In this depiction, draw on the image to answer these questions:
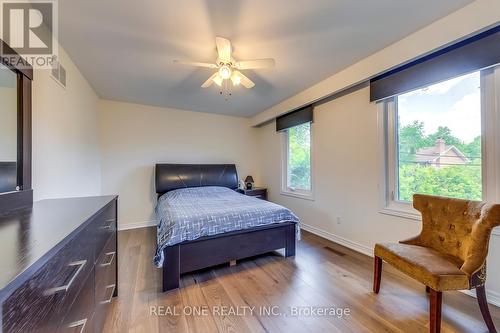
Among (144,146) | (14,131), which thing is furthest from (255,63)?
(144,146)

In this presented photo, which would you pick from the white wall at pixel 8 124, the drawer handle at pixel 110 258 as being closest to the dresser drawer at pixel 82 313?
the drawer handle at pixel 110 258

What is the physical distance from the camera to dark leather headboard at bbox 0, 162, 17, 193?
1.23 metres

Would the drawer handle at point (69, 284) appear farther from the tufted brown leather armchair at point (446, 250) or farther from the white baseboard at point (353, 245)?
the white baseboard at point (353, 245)

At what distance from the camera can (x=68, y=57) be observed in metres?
2.28

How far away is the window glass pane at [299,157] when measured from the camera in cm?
378

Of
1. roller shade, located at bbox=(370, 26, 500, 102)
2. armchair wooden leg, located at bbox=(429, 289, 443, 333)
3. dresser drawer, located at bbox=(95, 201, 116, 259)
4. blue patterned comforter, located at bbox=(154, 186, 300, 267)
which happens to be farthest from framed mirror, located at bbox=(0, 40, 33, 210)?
roller shade, located at bbox=(370, 26, 500, 102)

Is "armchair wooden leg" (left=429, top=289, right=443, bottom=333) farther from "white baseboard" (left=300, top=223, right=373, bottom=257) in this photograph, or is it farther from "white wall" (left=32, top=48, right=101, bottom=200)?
"white wall" (left=32, top=48, right=101, bottom=200)

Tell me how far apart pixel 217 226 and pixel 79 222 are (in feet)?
4.61

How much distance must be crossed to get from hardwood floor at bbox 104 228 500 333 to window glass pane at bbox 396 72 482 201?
3.31ft

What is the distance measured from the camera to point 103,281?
136cm

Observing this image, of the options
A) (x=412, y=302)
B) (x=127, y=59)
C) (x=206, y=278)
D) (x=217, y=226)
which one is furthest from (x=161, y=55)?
(x=412, y=302)

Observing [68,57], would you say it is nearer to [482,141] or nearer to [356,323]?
[356,323]

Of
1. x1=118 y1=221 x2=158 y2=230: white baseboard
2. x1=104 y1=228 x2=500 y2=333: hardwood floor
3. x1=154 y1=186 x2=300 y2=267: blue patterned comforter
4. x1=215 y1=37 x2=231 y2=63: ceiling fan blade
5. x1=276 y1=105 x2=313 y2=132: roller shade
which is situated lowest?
x1=104 y1=228 x2=500 y2=333: hardwood floor

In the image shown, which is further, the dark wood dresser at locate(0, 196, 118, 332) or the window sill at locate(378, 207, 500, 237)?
the window sill at locate(378, 207, 500, 237)
